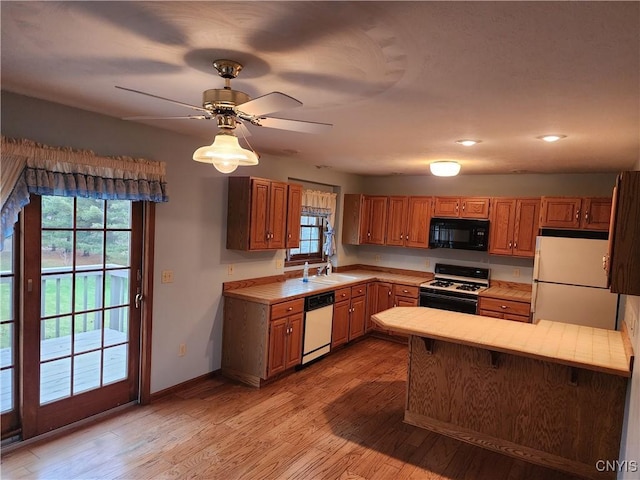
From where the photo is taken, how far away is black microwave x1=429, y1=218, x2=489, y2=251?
5133mm

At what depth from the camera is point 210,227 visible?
156 inches

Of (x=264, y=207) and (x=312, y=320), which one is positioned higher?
(x=264, y=207)

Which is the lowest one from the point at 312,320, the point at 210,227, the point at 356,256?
the point at 312,320

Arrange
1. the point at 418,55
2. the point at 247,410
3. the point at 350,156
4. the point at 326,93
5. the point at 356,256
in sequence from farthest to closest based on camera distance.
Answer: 1. the point at 356,256
2. the point at 350,156
3. the point at 247,410
4. the point at 326,93
5. the point at 418,55

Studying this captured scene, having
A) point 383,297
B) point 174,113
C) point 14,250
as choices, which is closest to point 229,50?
point 174,113

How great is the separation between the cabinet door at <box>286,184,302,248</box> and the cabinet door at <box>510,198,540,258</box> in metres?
2.71

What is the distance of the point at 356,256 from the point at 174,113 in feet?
13.6

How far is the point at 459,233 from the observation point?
5293mm

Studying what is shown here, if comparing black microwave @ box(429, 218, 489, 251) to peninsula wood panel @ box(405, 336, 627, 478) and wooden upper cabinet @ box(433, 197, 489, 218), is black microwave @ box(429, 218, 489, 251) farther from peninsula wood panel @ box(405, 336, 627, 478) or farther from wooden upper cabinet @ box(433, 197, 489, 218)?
peninsula wood panel @ box(405, 336, 627, 478)

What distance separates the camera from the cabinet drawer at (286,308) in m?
3.93

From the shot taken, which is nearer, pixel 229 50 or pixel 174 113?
pixel 229 50

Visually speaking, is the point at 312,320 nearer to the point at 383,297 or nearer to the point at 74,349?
the point at 383,297

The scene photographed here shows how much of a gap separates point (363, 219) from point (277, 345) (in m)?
2.71

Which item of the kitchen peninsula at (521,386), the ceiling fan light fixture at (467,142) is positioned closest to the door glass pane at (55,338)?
A: the kitchen peninsula at (521,386)
